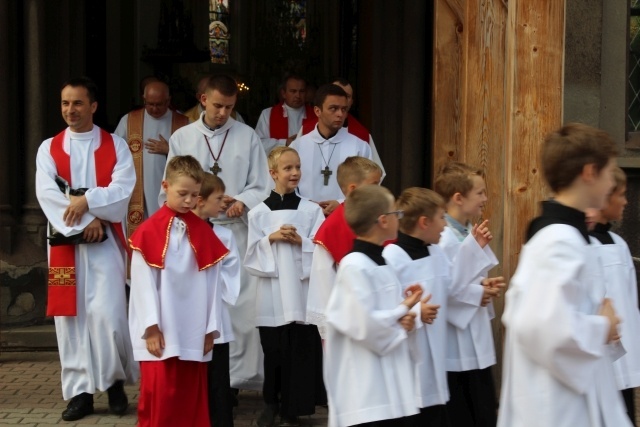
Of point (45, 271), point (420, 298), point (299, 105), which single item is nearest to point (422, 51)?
point (299, 105)

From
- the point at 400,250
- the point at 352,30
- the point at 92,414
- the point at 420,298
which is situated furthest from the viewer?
the point at 352,30

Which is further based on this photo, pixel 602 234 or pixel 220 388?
pixel 220 388

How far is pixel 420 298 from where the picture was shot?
5391mm

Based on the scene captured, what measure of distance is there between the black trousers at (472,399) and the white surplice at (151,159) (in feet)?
12.4

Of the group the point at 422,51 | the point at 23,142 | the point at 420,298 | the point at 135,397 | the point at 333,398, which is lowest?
the point at 135,397

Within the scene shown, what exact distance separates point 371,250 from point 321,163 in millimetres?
3005

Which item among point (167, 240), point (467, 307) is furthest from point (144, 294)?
point (467, 307)

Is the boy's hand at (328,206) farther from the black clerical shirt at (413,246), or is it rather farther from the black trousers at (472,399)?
the black clerical shirt at (413,246)

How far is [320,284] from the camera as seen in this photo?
6.91 m

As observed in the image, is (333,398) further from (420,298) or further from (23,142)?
(23,142)

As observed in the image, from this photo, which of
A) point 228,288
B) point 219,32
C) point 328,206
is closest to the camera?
point 228,288

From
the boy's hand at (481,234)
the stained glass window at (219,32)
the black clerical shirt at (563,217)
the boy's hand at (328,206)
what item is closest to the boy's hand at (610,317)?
the black clerical shirt at (563,217)

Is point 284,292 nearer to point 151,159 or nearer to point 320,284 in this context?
point 320,284

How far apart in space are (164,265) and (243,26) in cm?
1801
